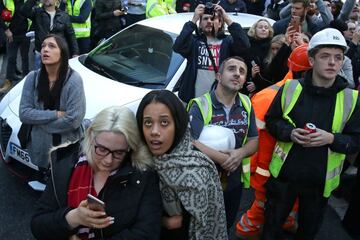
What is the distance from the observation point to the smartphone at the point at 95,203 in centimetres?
175

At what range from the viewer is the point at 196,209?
204 centimetres

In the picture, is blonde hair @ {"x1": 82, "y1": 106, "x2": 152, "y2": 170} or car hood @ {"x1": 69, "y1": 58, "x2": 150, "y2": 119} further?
car hood @ {"x1": 69, "y1": 58, "x2": 150, "y2": 119}

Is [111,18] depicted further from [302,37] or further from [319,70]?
[319,70]

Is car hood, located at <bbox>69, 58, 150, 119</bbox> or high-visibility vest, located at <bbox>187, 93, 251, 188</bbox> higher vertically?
high-visibility vest, located at <bbox>187, 93, 251, 188</bbox>

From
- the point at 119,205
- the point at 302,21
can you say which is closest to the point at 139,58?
the point at 302,21

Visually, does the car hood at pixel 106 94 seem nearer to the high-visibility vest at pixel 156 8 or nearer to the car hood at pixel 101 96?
the car hood at pixel 101 96

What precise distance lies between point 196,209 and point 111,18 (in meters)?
5.95

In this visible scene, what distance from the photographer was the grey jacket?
3.44 meters

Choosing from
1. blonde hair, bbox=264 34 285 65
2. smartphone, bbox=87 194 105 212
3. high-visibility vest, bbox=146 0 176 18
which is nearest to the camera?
smartphone, bbox=87 194 105 212

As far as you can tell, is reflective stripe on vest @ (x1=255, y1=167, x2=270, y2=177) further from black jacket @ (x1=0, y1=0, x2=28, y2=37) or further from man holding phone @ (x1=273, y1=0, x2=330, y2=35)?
black jacket @ (x1=0, y1=0, x2=28, y2=37)

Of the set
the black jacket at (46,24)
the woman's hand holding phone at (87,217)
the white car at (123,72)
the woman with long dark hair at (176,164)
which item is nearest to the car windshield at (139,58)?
the white car at (123,72)

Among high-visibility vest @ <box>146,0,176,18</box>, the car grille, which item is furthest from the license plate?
high-visibility vest @ <box>146,0,176,18</box>

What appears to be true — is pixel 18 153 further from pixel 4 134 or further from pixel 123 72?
pixel 123 72

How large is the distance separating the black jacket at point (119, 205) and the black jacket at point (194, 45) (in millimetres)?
2107
